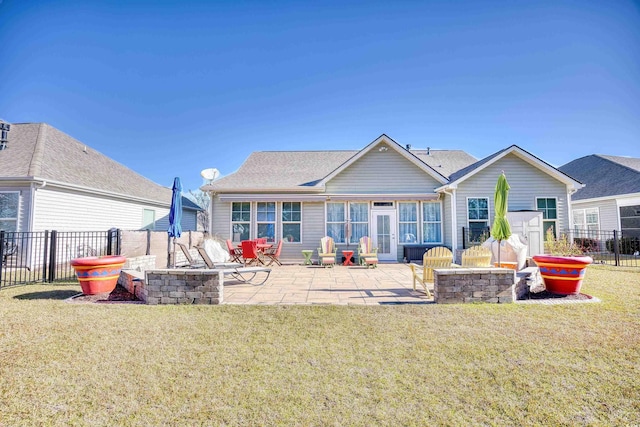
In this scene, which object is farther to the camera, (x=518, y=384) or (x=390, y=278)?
(x=390, y=278)

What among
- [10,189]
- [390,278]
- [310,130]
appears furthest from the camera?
[310,130]

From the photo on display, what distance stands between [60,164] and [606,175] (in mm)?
30706

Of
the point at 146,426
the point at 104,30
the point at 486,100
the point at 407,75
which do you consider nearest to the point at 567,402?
the point at 146,426

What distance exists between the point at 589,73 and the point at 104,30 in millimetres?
23020

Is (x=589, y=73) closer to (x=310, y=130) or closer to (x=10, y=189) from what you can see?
(x=310, y=130)

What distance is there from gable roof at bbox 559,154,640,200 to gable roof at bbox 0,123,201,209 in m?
27.2

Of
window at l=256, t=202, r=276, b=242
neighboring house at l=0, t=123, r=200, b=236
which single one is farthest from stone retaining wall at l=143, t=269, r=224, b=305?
neighboring house at l=0, t=123, r=200, b=236

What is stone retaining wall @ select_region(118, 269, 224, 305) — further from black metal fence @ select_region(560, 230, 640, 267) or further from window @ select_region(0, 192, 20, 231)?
black metal fence @ select_region(560, 230, 640, 267)

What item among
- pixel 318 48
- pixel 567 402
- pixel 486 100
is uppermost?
pixel 318 48

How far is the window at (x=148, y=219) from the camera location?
17519 millimetres

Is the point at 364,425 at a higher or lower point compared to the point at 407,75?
lower

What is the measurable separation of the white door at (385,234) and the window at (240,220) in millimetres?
5936

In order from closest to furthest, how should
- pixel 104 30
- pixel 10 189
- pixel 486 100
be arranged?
pixel 10 189, pixel 104 30, pixel 486 100

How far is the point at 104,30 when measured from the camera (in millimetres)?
13281
